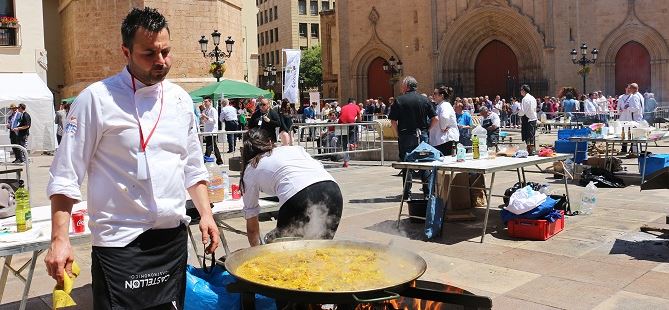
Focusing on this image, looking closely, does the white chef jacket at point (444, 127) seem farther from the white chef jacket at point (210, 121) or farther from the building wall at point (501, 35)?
the building wall at point (501, 35)

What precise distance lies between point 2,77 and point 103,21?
8352mm

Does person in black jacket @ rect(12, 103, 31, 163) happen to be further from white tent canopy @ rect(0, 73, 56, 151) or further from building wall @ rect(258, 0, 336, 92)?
building wall @ rect(258, 0, 336, 92)

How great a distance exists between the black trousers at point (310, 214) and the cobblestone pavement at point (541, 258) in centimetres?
51

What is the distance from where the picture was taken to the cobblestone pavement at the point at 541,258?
4.88 metres

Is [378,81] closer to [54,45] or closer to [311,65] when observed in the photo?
[54,45]

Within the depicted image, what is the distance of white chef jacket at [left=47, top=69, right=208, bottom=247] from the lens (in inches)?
102

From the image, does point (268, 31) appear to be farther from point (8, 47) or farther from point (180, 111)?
point (180, 111)


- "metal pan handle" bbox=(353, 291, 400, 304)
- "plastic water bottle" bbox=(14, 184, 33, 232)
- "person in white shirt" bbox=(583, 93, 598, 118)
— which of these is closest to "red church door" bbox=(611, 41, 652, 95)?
"person in white shirt" bbox=(583, 93, 598, 118)

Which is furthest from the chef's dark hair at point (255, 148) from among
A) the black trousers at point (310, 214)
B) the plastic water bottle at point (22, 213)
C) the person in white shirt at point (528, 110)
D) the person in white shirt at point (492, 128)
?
the person in white shirt at point (492, 128)

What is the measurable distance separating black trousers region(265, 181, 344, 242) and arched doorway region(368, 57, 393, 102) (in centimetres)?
3400

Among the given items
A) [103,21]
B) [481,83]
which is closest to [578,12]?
[481,83]

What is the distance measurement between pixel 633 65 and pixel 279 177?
29566 mm

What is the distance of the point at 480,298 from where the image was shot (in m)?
2.88

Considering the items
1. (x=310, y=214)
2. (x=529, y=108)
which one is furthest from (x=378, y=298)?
(x=529, y=108)
